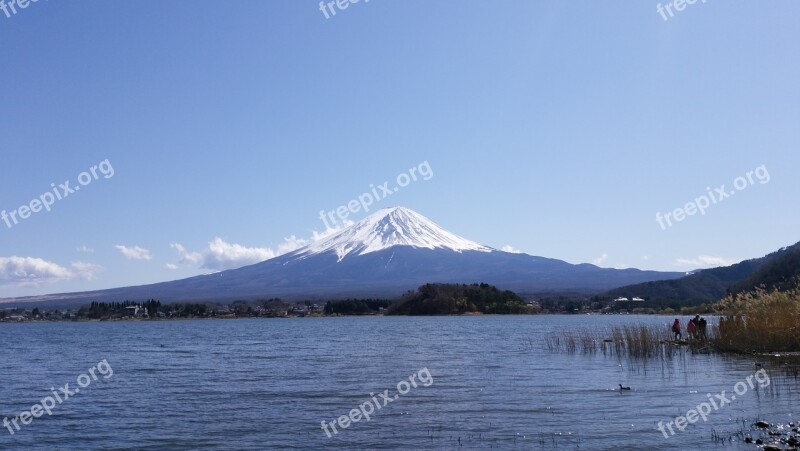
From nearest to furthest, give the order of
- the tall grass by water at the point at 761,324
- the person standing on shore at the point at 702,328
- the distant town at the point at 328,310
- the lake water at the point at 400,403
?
the lake water at the point at 400,403
the tall grass by water at the point at 761,324
the person standing on shore at the point at 702,328
the distant town at the point at 328,310

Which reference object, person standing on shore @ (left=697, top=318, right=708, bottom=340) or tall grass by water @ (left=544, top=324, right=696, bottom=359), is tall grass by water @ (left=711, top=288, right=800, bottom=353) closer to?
person standing on shore @ (left=697, top=318, right=708, bottom=340)

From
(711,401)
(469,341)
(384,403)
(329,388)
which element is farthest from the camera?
(469,341)

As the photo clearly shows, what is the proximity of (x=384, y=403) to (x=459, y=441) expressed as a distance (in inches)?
185

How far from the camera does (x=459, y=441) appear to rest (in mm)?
13891

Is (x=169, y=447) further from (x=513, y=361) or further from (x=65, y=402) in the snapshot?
(x=513, y=361)

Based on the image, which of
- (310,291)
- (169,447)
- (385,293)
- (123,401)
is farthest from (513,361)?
(310,291)
